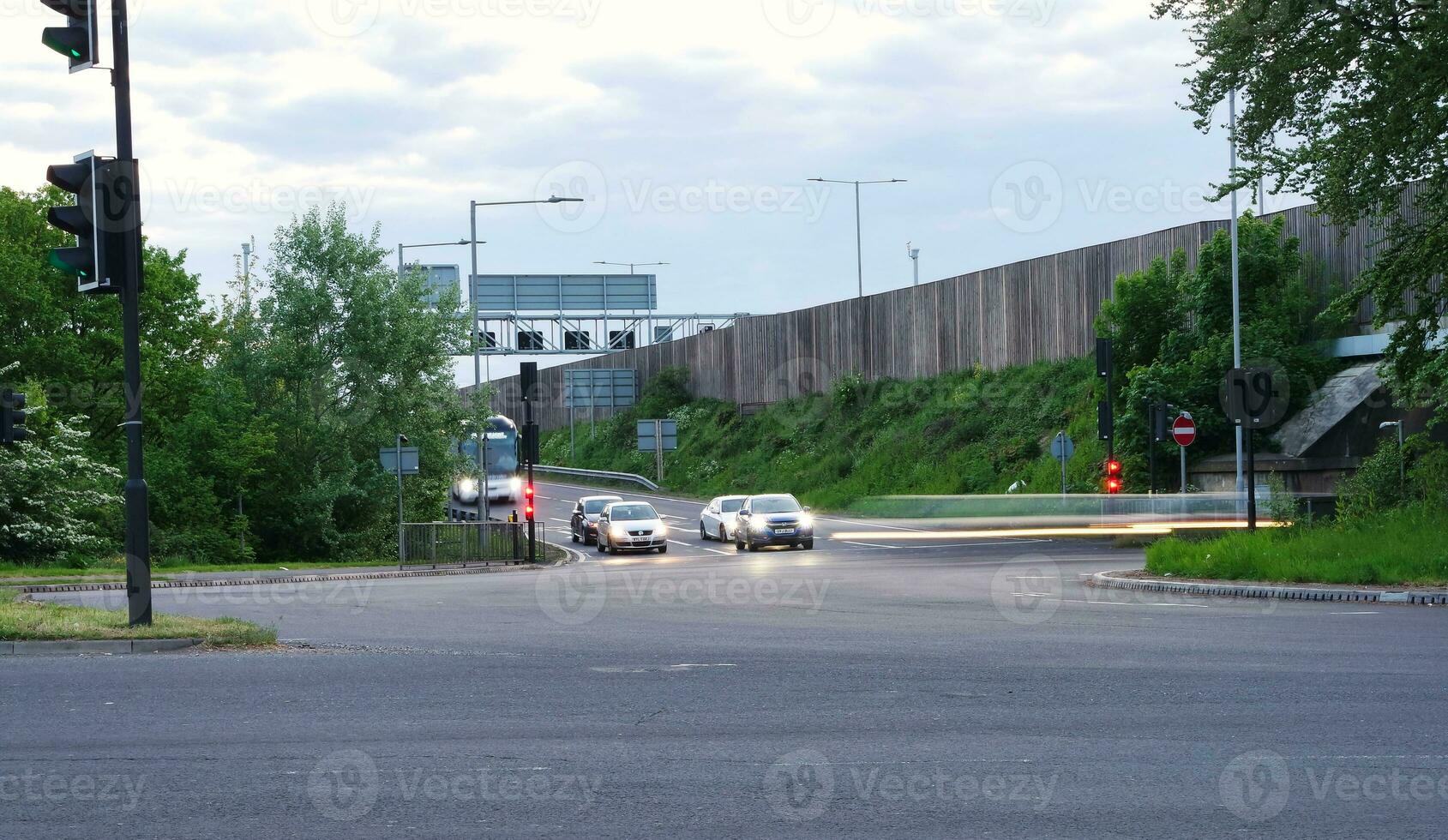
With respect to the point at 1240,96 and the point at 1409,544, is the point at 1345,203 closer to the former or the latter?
the point at 1240,96

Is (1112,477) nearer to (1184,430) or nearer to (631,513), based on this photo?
(1184,430)

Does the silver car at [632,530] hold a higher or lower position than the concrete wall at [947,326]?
lower

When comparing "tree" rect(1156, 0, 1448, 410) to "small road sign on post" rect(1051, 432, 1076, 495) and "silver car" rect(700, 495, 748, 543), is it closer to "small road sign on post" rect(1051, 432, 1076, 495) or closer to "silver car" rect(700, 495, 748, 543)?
"small road sign on post" rect(1051, 432, 1076, 495)

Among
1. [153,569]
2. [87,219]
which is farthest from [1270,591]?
[153,569]

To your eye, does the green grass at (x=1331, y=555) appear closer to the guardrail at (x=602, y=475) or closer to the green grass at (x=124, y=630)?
the green grass at (x=124, y=630)

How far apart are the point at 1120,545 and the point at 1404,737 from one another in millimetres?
28193

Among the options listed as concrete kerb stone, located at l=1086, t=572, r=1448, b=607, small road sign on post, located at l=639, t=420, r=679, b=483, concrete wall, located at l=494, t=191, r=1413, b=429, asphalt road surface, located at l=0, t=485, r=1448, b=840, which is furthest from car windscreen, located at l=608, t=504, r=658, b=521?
asphalt road surface, located at l=0, t=485, r=1448, b=840

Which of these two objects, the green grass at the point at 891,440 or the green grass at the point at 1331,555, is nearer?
the green grass at the point at 1331,555

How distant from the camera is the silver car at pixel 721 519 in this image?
44875 millimetres

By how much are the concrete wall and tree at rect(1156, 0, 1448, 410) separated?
11.2 m

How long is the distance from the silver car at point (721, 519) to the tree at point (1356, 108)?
21.8 m

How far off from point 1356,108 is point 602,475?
52930 mm

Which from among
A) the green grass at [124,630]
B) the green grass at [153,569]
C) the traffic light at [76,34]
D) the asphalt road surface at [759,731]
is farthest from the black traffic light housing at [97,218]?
the green grass at [153,569]

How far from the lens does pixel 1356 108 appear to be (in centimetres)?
2325
